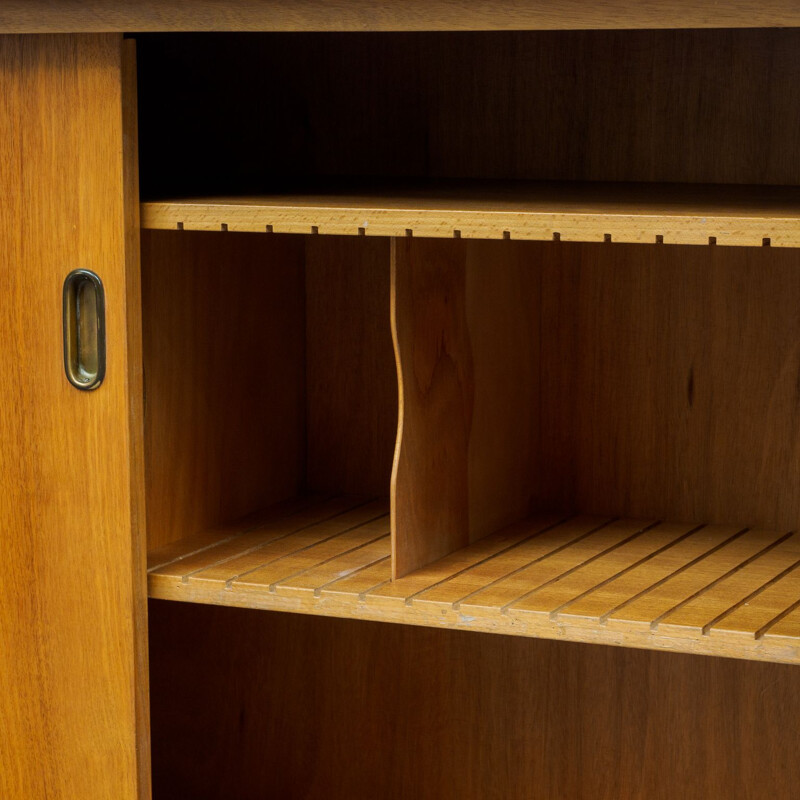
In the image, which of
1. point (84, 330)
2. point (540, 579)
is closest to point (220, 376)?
point (84, 330)

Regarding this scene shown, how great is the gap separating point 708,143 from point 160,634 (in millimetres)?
841

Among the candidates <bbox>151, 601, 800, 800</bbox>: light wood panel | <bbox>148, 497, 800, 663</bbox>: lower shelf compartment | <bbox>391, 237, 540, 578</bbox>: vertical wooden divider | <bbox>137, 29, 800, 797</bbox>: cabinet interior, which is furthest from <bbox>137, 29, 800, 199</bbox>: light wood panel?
<bbox>151, 601, 800, 800</bbox>: light wood panel

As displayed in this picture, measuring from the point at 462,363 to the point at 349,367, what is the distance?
306 mm

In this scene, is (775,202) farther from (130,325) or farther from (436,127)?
(130,325)

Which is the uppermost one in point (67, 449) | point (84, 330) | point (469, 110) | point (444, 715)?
point (469, 110)

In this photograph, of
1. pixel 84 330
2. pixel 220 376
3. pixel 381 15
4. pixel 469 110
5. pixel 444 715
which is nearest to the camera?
pixel 381 15

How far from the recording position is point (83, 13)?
1.13 m

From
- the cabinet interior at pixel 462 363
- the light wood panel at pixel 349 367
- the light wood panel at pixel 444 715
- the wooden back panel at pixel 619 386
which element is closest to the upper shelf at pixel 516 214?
the cabinet interior at pixel 462 363

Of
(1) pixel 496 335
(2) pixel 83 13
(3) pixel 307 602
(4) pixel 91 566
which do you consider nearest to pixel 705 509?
(1) pixel 496 335

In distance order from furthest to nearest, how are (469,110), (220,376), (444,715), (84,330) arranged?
(444,715) → (469,110) → (220,376) → (84,330)

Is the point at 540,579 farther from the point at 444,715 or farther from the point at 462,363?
the point at 444,715

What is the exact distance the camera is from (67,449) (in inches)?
A: 48.3

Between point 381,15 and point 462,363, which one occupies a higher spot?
point 381,15

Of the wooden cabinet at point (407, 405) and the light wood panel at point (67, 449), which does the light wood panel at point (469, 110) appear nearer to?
the wooden cabinet at point (407, 405)
